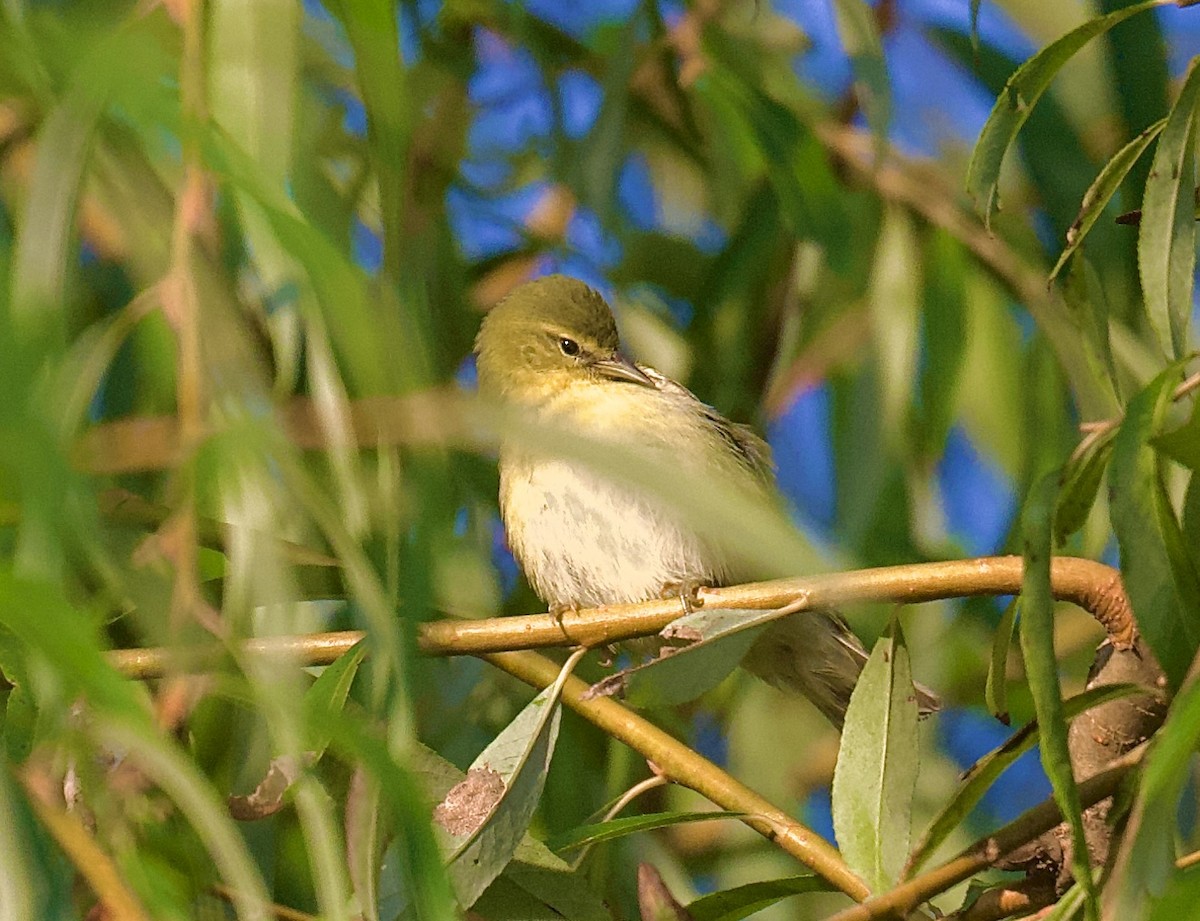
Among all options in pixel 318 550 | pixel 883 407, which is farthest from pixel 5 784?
pixel 883 407

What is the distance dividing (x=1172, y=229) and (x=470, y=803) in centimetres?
80

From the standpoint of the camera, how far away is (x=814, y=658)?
2.77 m

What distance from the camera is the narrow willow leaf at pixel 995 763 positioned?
4.87ft

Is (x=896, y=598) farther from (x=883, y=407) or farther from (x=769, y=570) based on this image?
(x=883, y=407)

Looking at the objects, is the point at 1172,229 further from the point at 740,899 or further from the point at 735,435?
the point at 735,435

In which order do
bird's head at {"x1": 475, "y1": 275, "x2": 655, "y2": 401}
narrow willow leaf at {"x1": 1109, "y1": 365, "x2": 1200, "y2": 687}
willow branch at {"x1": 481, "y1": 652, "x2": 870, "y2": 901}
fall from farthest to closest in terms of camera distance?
bird's head at {"x1": 475, "y1": 275, "x2": 655, "y2": 401}
willow branch at {"x1": 481, "y1": 652, "x2": 870, "y2": 901}
narrow willow leaf at {"x1": 1109, "y1": 365, "x2": 1200, "y2": 687}

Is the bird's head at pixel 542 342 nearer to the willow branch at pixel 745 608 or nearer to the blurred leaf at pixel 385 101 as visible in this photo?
the willow branch at pixel 745 608

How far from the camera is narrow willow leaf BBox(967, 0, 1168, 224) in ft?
5.12

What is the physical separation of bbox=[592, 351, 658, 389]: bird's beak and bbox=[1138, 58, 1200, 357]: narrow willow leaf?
1.51 metres

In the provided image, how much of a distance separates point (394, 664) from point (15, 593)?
27 centimetres

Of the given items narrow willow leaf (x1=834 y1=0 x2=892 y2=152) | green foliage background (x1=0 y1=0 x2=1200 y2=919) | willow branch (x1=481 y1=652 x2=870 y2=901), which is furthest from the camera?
narrow willow leaf (x1=834 y1=0 x2=892 y2=152)

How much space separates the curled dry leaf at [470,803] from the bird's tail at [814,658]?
111 cm

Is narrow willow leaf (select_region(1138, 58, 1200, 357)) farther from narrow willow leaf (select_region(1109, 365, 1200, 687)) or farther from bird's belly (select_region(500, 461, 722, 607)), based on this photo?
bird's belly (select_region(500, 461, 722, 607))

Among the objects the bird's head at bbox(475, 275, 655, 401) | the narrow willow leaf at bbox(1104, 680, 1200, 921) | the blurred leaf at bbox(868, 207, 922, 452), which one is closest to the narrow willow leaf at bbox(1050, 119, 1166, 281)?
the narrow willow leaf at bbox(1104, 680, 1200, 921)
